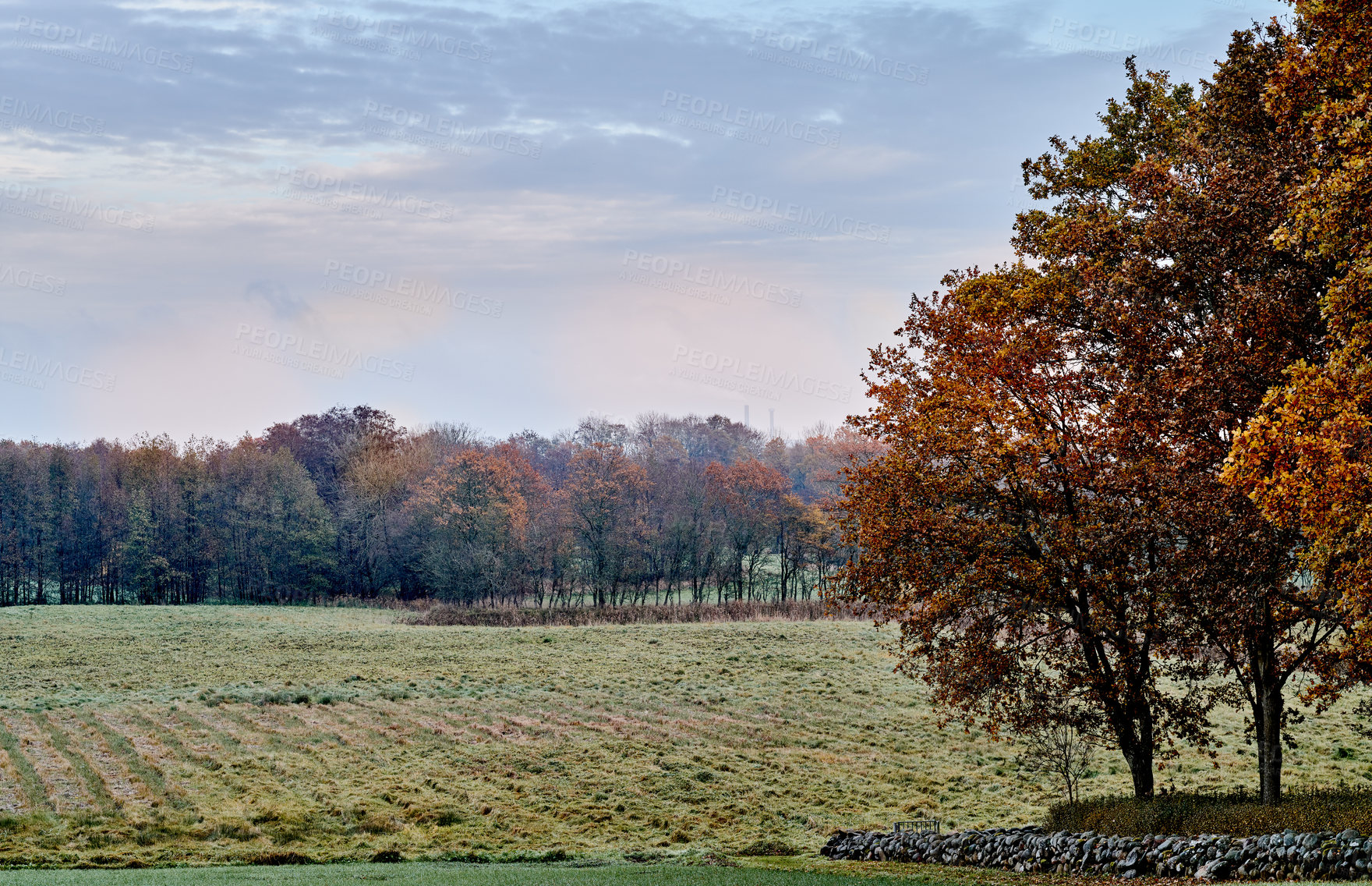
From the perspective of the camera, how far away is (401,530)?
304 ft

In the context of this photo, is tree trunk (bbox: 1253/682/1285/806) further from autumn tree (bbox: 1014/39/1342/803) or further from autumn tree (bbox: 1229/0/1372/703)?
autumn tree (bbox: 1229/0/1372/703)

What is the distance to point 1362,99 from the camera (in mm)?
12156

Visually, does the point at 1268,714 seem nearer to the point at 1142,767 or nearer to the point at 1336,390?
the point at 1142,767

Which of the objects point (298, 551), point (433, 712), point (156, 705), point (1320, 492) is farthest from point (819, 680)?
point (298, 551)

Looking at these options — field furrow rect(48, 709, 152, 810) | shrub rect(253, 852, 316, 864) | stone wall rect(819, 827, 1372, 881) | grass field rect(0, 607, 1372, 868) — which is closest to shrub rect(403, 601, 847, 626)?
grass field rect(0, 607, 1372, 868)

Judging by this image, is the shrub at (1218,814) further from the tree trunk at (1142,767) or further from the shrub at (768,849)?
the shrub at (768,849)

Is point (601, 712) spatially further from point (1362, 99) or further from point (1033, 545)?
point (1362, 99)

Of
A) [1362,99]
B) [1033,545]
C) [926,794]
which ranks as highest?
[1362,99]

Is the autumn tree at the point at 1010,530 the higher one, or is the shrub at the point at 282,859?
the autumn tree at the point at 1010,530

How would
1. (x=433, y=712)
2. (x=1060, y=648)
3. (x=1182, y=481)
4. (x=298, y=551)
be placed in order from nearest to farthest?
(x=1182, y=481), (x=1060, y=648), (x=433, y=712), (x=298, y=551)

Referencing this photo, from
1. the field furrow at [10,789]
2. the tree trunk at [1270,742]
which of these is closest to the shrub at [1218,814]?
the tree trunk at [1270,742]

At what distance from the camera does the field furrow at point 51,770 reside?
78.0ft

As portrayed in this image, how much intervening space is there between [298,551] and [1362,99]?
92991mm

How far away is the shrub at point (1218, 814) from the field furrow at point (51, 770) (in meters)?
22.0
